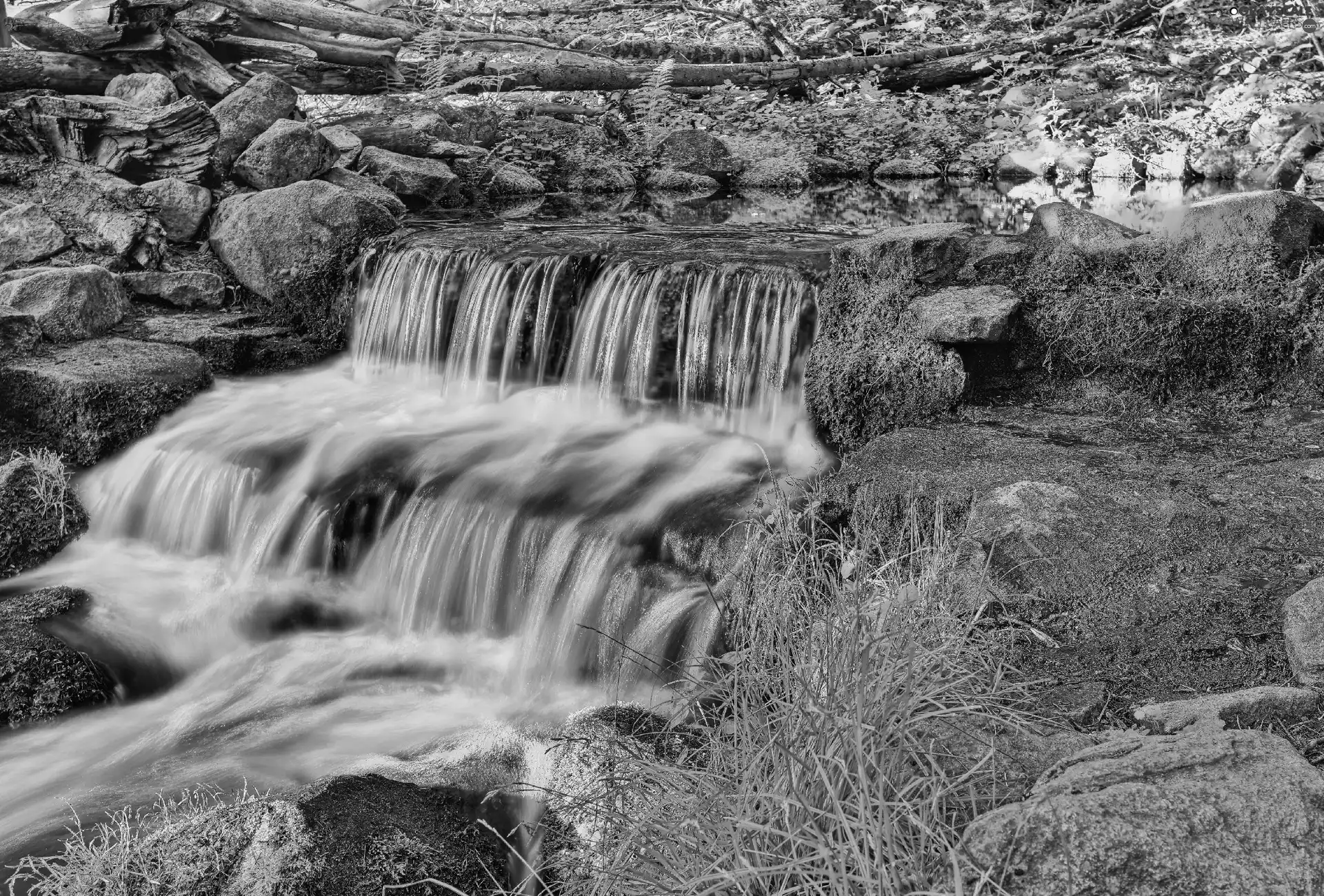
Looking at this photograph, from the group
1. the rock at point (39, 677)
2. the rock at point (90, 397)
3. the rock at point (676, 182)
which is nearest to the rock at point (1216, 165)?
the rock at point (676, 182)

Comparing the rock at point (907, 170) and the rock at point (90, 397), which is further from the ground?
the rock at point (907, 170)

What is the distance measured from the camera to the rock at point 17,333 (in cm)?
720

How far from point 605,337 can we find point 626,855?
494cm

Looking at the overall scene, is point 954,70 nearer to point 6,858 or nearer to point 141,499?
point 141,499

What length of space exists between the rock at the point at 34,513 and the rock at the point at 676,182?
29.9 feet

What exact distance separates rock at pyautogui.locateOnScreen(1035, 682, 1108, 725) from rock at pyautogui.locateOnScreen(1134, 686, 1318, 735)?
0.19 meters

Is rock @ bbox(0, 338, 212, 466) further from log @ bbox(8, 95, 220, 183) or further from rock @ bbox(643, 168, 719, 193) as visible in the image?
rock @ bbox(643, 168, 719, 193)

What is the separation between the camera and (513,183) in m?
13.0

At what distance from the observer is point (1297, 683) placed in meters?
3.01

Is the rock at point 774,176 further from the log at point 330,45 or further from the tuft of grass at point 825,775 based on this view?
the tuft of grass at point 825,775

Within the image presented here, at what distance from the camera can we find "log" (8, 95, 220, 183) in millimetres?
9352

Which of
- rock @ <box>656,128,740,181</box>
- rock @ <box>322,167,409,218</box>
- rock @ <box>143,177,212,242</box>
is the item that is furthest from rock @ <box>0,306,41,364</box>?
rock @ <box>656,128,740,181</box>

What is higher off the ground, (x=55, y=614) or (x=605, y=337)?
(x=605, y=337)

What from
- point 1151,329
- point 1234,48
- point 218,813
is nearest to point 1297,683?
point 1151,329
